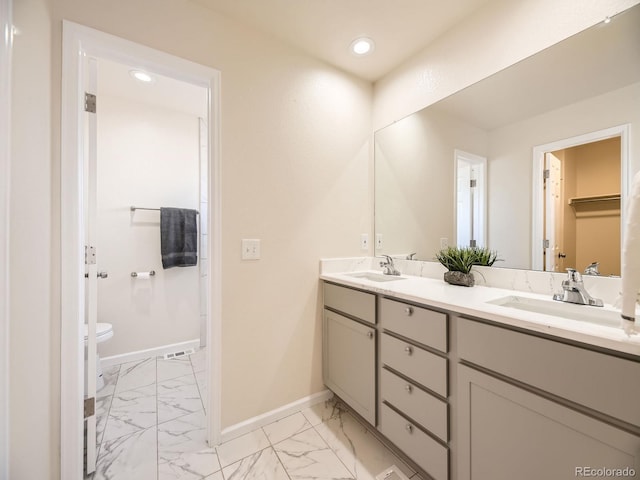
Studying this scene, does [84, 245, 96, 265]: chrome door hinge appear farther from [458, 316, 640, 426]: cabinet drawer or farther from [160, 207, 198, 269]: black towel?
[458, 316, 640, 426]: cabinet drawer

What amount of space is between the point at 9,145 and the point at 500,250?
2083mm

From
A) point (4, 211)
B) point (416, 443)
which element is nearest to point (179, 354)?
Result: point (4, 211)

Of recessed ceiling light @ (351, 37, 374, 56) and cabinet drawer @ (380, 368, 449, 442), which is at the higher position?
recessed ceiling light @ (351, 37, 374, 56)

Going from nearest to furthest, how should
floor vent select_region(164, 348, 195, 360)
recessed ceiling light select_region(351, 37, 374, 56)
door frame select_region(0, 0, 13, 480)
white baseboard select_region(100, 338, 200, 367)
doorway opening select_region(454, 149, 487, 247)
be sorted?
door frame select_region(0, 0, 13, 480) → doorway opening select_region(454, 149, 487, 247) → recessed ceiling light select_region(351, 37, 374, 56) → white baseboard select_region(100, 338, 200, 367) → floor vent select_region(164, 348, 195, 360)

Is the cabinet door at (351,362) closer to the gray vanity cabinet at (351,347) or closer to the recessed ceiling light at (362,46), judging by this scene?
the gray vanity cabinet at (351,347)

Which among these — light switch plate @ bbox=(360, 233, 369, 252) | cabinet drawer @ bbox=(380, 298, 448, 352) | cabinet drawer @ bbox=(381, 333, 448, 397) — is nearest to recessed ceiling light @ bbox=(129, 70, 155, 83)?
light switch plate @ bbox=(360, 233, 369, 252)

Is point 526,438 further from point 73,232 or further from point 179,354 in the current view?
point 179,354

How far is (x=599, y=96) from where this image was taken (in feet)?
3.59

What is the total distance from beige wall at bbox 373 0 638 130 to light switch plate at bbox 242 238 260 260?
4.43 ft

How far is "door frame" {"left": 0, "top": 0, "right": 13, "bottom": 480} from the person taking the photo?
2.53 ft

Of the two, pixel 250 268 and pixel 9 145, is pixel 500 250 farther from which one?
pixel 9 145

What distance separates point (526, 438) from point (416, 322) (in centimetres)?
48

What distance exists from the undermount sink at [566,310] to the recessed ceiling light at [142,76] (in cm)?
277

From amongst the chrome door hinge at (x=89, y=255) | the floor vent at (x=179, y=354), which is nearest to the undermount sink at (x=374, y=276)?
the chrome door hinge at (x=89, y=255)
